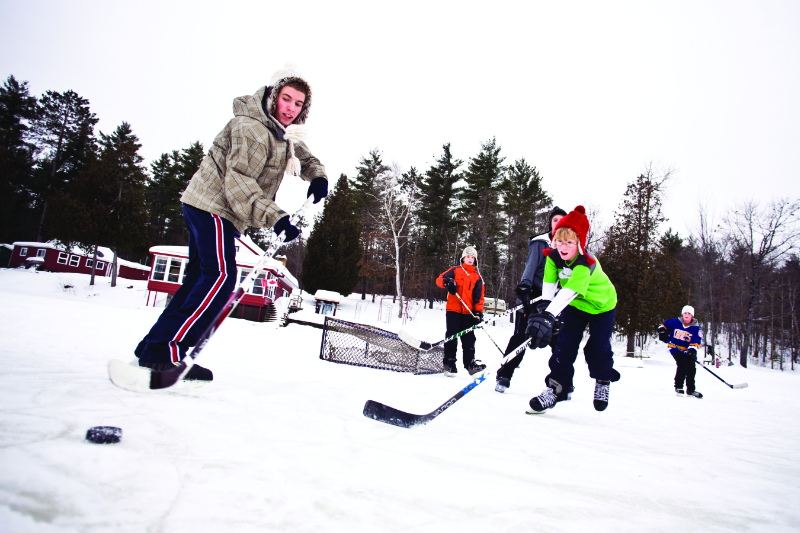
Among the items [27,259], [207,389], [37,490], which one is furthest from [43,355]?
[27,259]

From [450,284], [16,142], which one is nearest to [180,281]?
[450,284]

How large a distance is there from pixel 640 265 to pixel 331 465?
18.5 meters

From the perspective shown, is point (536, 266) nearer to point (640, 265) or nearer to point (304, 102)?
point (304, 102)

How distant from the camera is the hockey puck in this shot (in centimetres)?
123

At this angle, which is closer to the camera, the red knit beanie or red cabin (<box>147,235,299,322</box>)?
the red knit beanie

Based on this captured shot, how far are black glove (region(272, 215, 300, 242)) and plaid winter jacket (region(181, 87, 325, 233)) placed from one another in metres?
0.03

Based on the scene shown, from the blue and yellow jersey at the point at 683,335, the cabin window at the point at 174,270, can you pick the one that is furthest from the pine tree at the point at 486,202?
the blue and yellow jersey at the point at 683,335

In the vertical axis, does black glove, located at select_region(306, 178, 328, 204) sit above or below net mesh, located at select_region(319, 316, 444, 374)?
above

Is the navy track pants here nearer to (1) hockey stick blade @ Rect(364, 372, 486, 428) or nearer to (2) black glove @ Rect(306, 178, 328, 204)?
(2) black glove @ Rect(306, 178, 328, 204)

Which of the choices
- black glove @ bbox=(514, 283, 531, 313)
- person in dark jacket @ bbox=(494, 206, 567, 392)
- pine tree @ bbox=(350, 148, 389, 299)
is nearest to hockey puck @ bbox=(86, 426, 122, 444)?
person in dark jacket @ bbox=(494, 206, 567, 392)

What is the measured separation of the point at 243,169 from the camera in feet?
7.70

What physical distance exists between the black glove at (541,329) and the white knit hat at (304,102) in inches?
78.8

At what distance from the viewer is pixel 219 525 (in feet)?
2.96

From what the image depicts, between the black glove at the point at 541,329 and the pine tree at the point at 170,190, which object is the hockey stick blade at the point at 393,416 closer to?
the black glove at the point at 541,329
